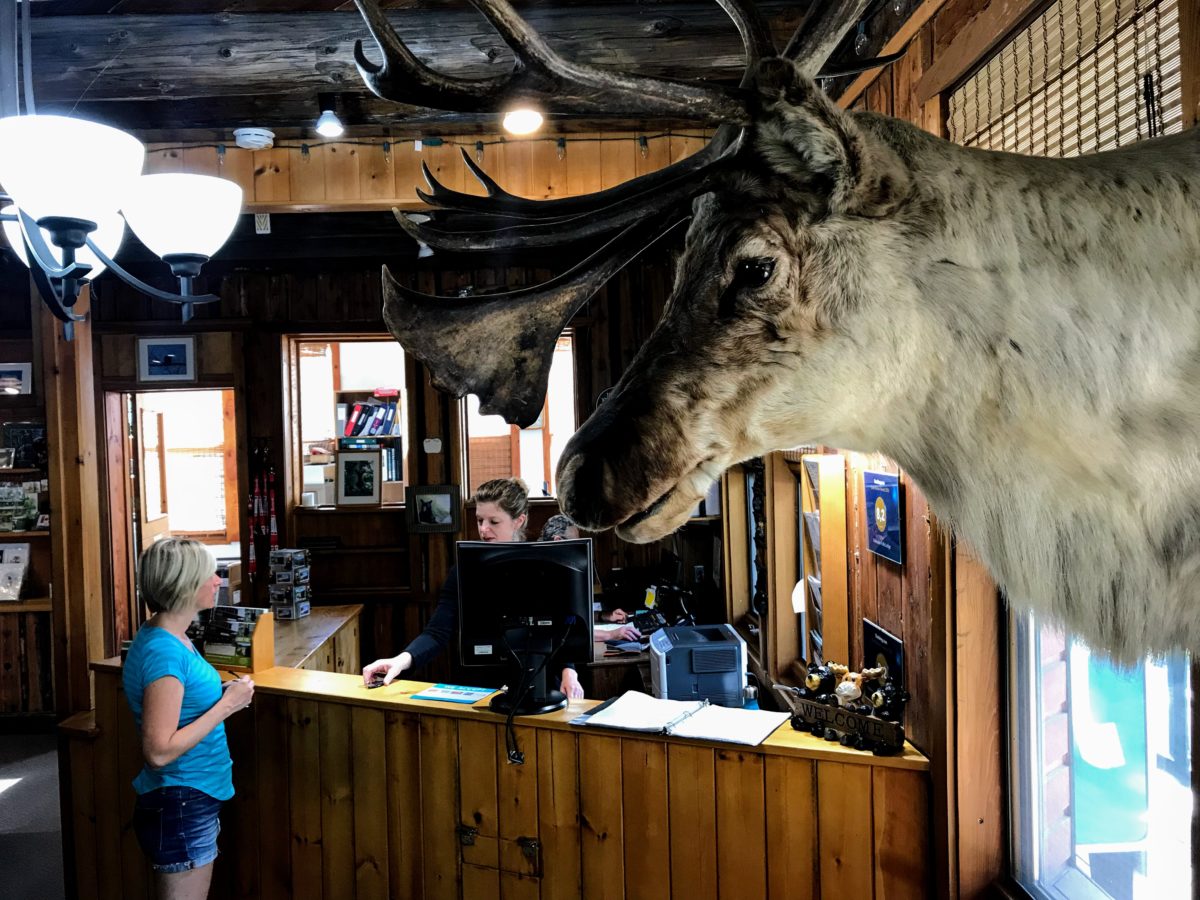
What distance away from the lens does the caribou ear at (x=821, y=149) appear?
0.76 metres

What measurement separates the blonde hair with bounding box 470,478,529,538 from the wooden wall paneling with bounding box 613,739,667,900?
1.15 meters

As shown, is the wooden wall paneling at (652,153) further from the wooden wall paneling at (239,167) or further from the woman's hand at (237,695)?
the woman's hand at (237,695)

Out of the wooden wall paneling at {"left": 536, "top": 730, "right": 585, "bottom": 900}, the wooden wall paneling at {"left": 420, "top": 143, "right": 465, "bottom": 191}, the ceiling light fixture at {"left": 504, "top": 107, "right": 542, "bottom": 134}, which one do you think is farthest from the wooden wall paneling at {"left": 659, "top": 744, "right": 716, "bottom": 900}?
the wooden wall paneling at {"left": 420, "top": 143, "right": 465, "bottom": 191}

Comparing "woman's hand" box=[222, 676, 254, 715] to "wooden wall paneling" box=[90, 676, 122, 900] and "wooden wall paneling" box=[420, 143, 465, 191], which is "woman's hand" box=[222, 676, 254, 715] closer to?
"wooden wall paneling" box=[90, 676, 122, 900]

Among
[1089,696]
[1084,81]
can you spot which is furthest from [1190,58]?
[1089,696]

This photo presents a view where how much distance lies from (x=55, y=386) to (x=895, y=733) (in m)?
3.56

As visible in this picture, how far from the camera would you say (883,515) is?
96.0 inches

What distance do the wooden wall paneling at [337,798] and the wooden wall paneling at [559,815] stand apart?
0.74 meters

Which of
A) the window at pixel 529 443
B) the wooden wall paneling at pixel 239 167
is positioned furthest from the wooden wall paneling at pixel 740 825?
the window at pixel 529 443

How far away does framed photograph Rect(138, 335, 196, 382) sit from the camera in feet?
19.2

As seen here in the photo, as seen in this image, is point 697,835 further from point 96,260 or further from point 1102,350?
point 96,260

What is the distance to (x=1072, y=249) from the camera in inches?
30.5

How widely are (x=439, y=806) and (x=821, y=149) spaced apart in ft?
8.51

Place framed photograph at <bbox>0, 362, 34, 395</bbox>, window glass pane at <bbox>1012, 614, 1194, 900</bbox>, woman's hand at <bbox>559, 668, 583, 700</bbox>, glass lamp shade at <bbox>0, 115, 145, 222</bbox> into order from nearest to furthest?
window glass pane at <bbox>1012, 614, 1194, 900</bbox>, glass lamp shade at <bbox>0, 115, 145, 222</bbox>, woman's hand at <bbox>559, 668, 583, 700</bbox>, framed photograph at <bbox>0, 362, 34, 395</bbox>
